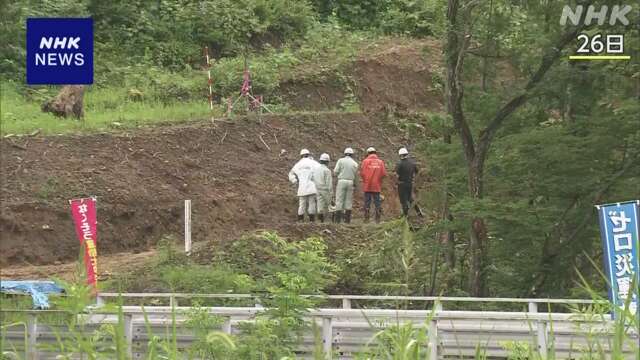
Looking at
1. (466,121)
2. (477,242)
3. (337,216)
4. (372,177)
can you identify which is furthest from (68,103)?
(477,242)

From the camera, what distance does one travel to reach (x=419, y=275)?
19188 millimetres

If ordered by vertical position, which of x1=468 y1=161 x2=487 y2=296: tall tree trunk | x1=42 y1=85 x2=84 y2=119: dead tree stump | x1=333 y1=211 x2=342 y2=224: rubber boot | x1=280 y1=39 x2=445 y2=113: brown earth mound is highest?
x1=280 y1=39 x2=445 y2=113: brown earth mound

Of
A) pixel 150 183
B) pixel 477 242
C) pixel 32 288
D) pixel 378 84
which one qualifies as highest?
pixel 378 84

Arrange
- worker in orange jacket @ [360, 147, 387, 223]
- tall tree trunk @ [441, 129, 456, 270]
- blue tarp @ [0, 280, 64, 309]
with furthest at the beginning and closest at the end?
worker in orange jacket @ [360, 147, 387, 223]
tall tree trunk @ [441, 129, 456, 270]
blue tarp @ [0, 280, 64, 309]

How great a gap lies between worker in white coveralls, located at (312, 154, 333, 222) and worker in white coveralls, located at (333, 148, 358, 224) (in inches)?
7.8

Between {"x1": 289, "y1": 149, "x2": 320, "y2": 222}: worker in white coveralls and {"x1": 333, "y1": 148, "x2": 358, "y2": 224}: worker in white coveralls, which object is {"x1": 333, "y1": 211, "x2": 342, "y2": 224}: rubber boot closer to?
{"x1": 333, "y1": 148, "x2": 358, "y2": 224}: worker in white coveralls

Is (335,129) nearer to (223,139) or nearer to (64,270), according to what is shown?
(223,139)

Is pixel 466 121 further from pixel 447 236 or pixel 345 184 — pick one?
pixel 345 184

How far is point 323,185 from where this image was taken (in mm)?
23922

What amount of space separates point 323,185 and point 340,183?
0.40 metres

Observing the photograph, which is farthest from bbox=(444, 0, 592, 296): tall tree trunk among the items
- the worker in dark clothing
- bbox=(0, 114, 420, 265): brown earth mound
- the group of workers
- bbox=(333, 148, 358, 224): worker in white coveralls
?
bbox=(333, 148, 358, 224): worker in white coveralls

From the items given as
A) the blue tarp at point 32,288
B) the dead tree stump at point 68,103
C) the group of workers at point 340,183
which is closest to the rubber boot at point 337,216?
the group of workers at point 340,183

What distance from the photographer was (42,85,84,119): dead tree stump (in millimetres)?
26422

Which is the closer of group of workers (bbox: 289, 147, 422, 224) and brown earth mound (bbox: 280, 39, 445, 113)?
group of workers (bbox: 289, 147, 422, 224)
